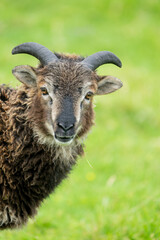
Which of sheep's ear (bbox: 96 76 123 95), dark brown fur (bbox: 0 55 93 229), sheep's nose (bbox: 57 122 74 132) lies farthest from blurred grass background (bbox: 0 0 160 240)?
sheep's ear (bbox: 96 76 123 95)

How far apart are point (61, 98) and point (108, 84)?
1.17 m

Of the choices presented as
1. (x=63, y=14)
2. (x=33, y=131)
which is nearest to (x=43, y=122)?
(x=33, y=131)

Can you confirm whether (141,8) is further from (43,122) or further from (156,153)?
(43,122)

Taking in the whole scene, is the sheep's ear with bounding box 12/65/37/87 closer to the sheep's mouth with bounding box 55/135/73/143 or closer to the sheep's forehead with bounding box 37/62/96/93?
the sheep's forehead with bounding box 37/62/96/93

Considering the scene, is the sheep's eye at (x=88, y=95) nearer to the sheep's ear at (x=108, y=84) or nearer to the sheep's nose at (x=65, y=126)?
the sheep's ear at (x=108, y=84)

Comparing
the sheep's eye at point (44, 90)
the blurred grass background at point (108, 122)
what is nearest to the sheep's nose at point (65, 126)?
the sheep's eye at point (44, 90)

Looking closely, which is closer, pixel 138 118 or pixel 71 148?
pixel 71 148

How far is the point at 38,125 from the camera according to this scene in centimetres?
558

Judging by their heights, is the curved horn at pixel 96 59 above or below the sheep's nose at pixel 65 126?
above

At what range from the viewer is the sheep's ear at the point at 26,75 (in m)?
5.68

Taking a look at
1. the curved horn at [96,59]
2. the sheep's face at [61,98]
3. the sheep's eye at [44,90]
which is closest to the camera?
the sheep's face at [61,98]

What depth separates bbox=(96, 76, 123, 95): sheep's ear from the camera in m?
Answer: 6.14

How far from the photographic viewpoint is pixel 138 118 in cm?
1426

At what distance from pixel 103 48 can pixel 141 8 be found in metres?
6.36
